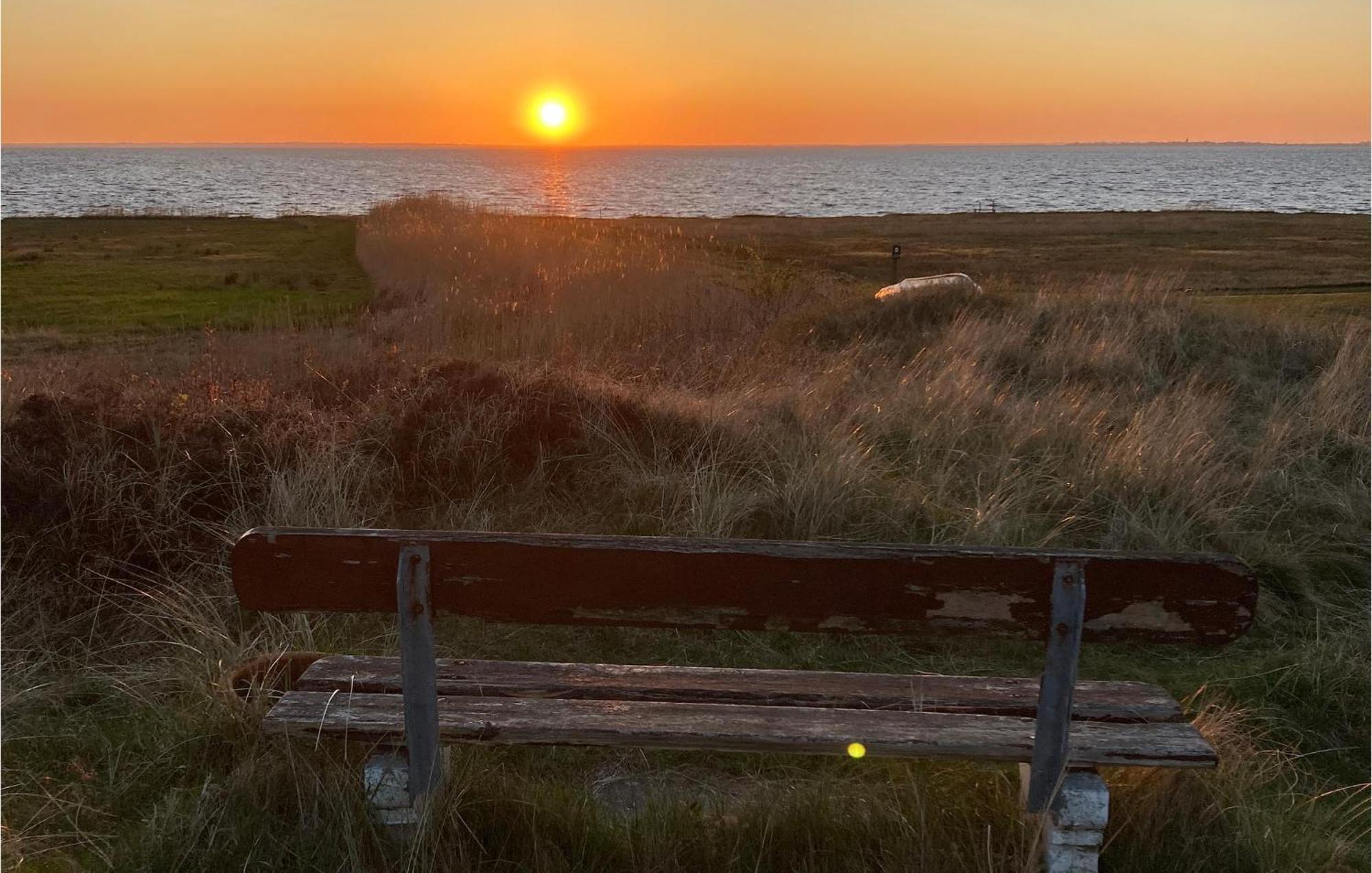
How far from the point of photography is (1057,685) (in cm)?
209

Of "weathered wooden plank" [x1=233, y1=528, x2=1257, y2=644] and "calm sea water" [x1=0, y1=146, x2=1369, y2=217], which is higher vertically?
"calm sea water" [x1=0, y1=146, x2=1369, y2=217]

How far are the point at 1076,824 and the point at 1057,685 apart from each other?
17.5 inches

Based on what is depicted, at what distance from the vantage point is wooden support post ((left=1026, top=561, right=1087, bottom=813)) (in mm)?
1945

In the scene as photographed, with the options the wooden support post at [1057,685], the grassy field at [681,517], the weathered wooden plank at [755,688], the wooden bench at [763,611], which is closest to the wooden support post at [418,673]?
the wooden bench at [763,611]

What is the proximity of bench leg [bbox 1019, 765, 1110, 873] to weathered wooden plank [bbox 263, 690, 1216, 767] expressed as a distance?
2.3 inches

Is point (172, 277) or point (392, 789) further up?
point (392, 789)

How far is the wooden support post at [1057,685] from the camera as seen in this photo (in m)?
1.95

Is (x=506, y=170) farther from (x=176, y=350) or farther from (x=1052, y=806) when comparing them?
(x=1052, y=806)

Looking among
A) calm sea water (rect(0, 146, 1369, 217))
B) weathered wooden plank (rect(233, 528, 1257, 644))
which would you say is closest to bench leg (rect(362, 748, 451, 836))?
weathered wooden plank (rect(233, 528, 1257, 644))

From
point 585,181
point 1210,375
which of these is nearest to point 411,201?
point 1210,375

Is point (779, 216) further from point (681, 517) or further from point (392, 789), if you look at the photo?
point (392, 789)

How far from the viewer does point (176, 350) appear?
13.2m

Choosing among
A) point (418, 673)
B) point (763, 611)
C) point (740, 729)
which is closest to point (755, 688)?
point (740, 729)

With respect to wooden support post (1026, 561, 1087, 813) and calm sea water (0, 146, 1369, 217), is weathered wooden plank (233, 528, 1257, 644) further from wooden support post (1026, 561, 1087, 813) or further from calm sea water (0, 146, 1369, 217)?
calm sea water (0, 146, 1369, 217)
